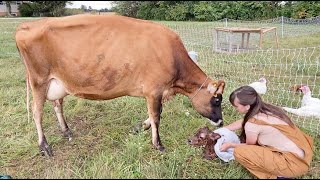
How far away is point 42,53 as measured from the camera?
3.80 meters

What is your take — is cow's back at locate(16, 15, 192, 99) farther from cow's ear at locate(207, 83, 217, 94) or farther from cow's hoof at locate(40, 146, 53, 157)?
cow's hoof at locate(40, 146, 53, 157)

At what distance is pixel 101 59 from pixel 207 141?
1.45 m

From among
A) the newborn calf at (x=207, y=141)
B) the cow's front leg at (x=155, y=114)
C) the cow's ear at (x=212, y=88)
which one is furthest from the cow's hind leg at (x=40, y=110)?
the cow's ear at (x=212, y=88)

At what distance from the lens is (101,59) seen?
12.6 feet

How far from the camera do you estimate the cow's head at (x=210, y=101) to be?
13.6ft

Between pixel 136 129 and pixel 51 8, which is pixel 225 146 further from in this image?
pixel 51 8

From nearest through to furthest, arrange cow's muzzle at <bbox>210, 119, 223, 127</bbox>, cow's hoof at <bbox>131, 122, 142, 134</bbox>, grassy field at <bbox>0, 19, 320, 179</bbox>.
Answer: grassy field at <bbox>0, 19, 320, 179</bbox>
cow's muzzle at <bbox>210, 119, 223, 127</bbox>
cow's hoof at <bbox>131, 122, 142, 134</bbox>

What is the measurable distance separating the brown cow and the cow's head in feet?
0.06

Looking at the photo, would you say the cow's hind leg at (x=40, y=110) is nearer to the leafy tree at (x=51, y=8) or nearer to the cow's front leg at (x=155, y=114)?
the cow's front leg at (x=155, y=114)

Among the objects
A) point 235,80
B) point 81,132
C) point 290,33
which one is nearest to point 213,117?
point 81,132

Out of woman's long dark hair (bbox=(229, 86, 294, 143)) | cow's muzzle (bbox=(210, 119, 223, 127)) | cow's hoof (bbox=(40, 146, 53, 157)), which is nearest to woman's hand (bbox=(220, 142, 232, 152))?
woman's long dark hair (bbox=(229, 86, 294, 143))

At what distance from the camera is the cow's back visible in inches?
150

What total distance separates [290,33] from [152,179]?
42.9 ft

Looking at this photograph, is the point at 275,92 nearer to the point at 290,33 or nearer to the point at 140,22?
the point at 140,22
